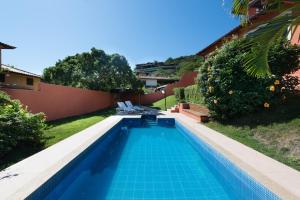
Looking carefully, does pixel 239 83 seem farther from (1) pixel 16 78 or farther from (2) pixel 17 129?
(1) pixel 16 78

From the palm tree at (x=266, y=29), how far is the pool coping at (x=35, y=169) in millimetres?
3752

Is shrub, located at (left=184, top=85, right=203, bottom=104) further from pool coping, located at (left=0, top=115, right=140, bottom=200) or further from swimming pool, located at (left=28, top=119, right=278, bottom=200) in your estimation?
pool coping, located at (left=0, top=115, right=140, bottom=200)

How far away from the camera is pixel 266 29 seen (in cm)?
341

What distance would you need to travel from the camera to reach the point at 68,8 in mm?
14633

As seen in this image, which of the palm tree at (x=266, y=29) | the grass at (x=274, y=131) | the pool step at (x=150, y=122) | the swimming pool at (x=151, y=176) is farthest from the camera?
the pool step at (x=150, y=122)

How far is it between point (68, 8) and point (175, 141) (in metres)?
9.09

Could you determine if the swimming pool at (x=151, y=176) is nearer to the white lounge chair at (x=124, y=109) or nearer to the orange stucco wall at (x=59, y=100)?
the orange stucco wall at (x=59, y=100)

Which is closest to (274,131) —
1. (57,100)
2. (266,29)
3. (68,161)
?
(266,29)

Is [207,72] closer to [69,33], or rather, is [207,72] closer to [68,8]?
[68,8]

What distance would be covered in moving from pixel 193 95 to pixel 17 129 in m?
13.0

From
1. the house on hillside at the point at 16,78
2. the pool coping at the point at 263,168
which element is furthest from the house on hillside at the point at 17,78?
the pool coping at the point at 263,168

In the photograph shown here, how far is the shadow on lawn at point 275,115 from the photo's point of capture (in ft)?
28.1

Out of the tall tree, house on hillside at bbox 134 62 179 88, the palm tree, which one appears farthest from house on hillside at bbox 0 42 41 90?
house on hillside at bbox 134 62 179 88

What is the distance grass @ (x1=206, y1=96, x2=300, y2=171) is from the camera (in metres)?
6.46
